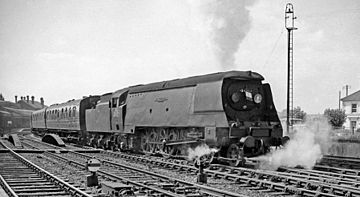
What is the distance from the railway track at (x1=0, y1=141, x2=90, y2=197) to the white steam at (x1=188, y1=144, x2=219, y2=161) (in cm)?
544

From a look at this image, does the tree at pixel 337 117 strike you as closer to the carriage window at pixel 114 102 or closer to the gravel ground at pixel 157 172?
the carriage window at pixel 114 102

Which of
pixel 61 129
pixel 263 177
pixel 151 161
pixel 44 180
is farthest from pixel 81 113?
pixel 263 177

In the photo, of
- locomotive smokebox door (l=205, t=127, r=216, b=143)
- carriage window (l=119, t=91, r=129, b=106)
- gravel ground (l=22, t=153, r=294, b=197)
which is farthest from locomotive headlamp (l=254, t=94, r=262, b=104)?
carriage window (l=119, t=91, r=129, b=106)

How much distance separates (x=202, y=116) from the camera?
15742 millimetres

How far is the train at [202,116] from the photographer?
1495 cm

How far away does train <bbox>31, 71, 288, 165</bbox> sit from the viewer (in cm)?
1495

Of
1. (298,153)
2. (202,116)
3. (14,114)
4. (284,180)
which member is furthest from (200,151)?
(14,114)

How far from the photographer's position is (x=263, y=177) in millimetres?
12477

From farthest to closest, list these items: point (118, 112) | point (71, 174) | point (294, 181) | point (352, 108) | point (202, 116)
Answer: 1. point (352, 108)
2. point (118, 112)
3. point (202, 116)
4. point (71, 174)
5. point (294, 181)

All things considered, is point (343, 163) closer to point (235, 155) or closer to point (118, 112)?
point (235, 155)

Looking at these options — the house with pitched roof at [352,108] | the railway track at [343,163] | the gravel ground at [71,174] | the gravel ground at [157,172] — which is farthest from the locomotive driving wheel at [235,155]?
the house with pitched roof at [352,108]

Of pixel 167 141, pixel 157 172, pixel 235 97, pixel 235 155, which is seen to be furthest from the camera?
pixel 167 141

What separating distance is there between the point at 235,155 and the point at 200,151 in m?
1.40

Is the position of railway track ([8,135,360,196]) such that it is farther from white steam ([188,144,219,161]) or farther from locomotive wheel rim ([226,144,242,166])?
white steam ([188,144,219,161])
